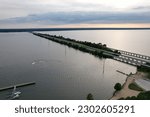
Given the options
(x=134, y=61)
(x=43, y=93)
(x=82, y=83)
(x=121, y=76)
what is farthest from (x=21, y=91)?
(x=134, y=61)

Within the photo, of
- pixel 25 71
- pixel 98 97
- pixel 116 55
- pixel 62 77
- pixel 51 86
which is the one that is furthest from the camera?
pixel 116 55

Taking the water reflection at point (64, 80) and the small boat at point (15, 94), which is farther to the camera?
the water reflection at point (64, 80)

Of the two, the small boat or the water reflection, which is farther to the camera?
the water reflection

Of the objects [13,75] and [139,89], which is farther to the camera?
[13,75]

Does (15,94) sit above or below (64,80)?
above

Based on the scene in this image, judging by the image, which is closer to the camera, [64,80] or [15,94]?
[15,94]

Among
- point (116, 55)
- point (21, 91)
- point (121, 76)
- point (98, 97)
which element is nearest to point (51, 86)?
point (21, 91)

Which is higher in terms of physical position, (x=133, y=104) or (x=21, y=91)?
(x=133, y=104)

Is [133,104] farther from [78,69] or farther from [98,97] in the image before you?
[78,69]

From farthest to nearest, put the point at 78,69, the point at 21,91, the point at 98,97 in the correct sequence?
the point at 78,69 → the point at 21,91 → the point at 98,97
